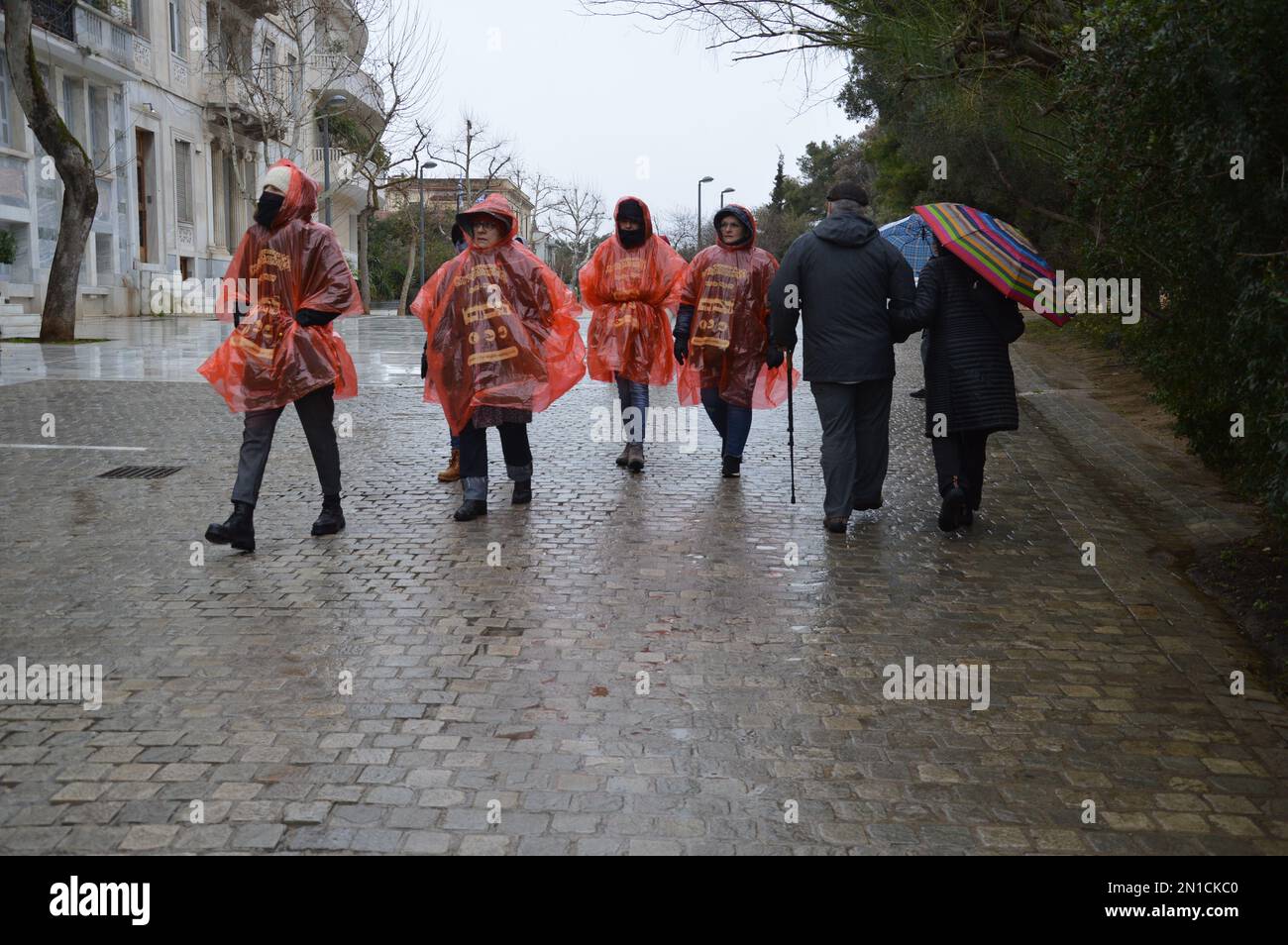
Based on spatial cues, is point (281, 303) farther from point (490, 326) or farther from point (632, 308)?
point (632, 308)

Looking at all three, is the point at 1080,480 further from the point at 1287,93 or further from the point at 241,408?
the point at 241,408

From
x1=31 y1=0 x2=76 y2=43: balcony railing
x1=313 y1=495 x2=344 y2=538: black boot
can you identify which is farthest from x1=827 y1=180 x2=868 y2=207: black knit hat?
x1=31 y1=0 x2=76 y2=43: balcony railing

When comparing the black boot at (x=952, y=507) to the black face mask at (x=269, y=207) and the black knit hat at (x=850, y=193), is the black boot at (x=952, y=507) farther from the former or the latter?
the black face mask at (x=269, y=207)

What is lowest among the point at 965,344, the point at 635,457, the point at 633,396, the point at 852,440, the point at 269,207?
the point at 635,457

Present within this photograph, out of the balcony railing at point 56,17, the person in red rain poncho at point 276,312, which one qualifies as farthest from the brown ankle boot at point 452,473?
the balcony railing at point 56,17

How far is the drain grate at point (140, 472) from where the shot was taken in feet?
28.8

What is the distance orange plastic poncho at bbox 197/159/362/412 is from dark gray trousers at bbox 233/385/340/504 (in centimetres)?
8

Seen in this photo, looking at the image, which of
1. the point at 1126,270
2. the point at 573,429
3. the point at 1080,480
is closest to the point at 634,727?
the point at 1126,270

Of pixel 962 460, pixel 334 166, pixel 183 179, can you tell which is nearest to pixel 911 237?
pixel 962 460

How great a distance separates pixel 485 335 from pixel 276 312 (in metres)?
1.30

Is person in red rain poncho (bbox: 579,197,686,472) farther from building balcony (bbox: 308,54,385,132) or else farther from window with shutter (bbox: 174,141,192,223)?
building balcony (bbox: 308,54,385,132)

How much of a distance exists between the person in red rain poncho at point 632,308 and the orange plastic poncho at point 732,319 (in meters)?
0.56

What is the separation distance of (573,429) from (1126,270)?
6037mm

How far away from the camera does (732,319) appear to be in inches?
350
